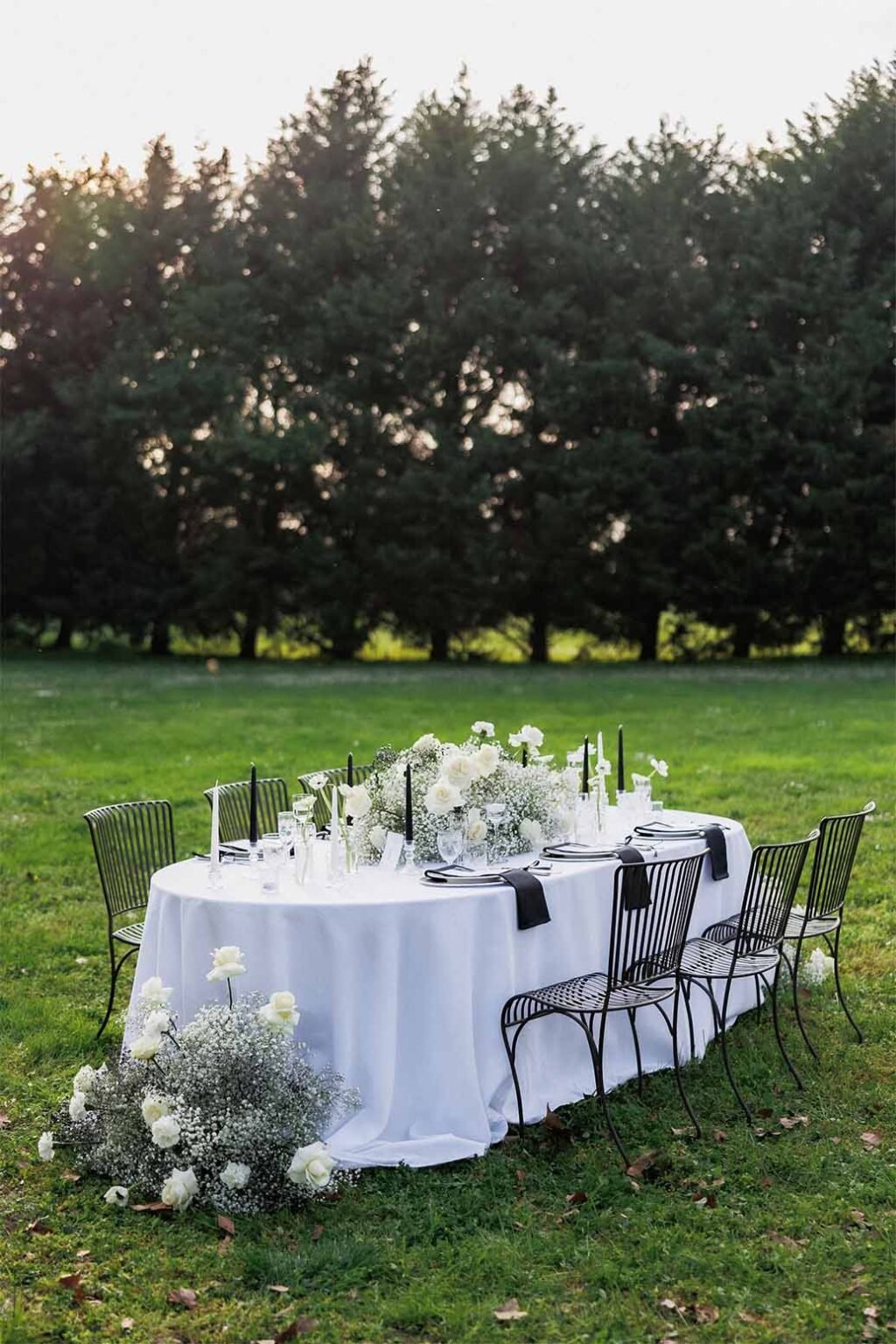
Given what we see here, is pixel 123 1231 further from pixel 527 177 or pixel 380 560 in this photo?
pixel 527 177

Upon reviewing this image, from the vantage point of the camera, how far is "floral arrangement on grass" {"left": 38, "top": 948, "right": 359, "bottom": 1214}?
5500 mm

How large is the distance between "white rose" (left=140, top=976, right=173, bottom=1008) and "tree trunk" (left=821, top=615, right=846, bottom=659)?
1312 inches

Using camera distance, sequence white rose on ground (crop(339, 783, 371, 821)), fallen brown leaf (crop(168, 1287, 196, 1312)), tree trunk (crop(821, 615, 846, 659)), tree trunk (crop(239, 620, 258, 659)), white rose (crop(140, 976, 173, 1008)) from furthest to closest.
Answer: tree trunk (crop(239, 620, 258, 659)), tree trunk (crop(821, 615, 846, 659)), white rose on ground (crop(339, 783, 371, 821)), white rose (crop(140, 976, 173, 1008)), fallen brown leaf (crop(168, 1287, 196, 1312))

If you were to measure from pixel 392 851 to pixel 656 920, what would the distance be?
133cm

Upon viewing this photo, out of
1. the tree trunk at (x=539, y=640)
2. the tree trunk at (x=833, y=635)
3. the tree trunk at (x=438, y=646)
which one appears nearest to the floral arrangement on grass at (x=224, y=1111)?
the tree trunk at (x=438, y=646)

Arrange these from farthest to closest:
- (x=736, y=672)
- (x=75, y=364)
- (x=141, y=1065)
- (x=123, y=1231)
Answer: (x=75, y=364), (x=736, y=672), (x=141, y=1065), (x=123, y=1231)

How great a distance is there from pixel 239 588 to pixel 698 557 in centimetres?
1269

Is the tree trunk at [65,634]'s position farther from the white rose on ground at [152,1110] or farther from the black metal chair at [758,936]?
the white rose on ground at [152,1110]

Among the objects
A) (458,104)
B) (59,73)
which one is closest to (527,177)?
(458,104)

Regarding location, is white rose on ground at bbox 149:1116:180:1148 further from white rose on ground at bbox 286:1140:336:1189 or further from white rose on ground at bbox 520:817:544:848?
white rose on ground at bbox 520:817:544:848

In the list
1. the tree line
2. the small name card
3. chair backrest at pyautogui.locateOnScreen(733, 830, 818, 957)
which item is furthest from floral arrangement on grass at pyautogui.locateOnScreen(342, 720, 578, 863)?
the tree line

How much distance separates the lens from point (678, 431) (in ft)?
124

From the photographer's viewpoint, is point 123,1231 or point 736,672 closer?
point 123,1231

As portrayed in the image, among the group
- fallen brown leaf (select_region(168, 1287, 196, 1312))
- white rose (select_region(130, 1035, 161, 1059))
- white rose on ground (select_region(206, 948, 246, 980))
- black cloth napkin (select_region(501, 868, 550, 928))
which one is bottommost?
fallen brown leaf (select_region(168, 1287, 196, 1312))
